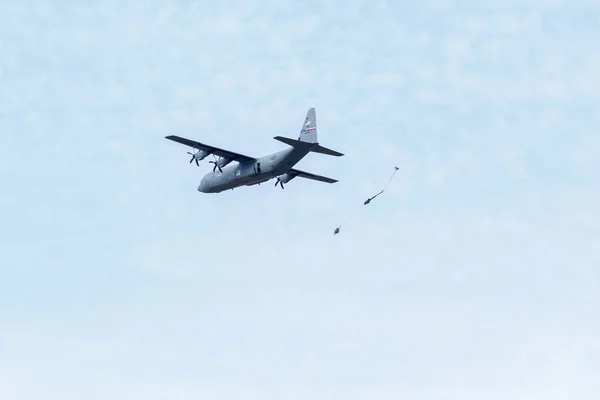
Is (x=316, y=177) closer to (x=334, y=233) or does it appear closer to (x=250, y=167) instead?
(x=250, y=167)

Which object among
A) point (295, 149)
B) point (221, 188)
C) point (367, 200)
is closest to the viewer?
point (367, 200)

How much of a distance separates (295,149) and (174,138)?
11.6 metres

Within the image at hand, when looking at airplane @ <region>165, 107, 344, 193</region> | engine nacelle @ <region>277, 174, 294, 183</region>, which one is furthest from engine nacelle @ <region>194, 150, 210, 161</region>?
engine nacelle @ <region>277, 174, 294, 183</region>

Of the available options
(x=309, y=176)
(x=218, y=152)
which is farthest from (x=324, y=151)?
(x=309, y=176)

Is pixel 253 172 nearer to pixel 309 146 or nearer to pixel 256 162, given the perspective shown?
pixel 256 162

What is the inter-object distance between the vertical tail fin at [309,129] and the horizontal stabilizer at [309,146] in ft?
3.69

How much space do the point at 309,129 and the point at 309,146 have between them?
350 centimetres

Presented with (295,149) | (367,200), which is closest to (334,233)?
(367,200)

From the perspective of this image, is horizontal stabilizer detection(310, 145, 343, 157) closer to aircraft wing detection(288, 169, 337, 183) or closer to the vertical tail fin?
the vertical tail fin

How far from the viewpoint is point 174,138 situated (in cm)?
9662

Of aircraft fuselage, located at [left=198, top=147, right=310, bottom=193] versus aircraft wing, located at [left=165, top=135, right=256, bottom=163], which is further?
aircraft wing, located at [left=165, top=135, right=256, bottom=163]

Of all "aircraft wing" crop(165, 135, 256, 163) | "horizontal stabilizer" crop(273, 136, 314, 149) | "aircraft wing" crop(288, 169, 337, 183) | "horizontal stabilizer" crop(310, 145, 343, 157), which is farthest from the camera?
"aircraft wing" crop(288, 169, 337, 183)

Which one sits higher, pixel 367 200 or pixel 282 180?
pixel 282 180

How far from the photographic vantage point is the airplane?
94062mm
